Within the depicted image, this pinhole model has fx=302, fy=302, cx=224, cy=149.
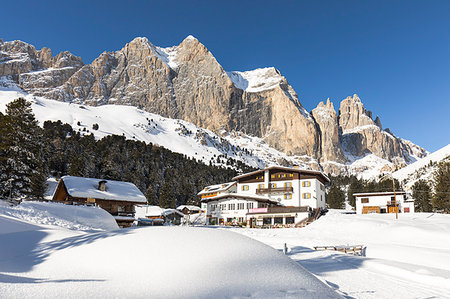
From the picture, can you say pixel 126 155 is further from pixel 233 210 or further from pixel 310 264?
pixel 310 264

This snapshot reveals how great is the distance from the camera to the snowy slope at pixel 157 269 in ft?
21.5

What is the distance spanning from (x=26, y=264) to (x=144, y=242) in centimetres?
338

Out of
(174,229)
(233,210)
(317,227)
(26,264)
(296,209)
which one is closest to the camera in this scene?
(26,264)

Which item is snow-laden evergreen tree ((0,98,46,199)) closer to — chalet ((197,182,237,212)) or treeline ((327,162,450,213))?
chalet ((197,182,237,212))

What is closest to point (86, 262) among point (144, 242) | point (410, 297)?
point (144, 242)

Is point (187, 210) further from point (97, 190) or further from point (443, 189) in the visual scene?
point (443, 189)

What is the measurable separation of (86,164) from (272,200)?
54792 millimetres

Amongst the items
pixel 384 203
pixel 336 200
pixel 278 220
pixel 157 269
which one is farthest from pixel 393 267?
pixel 336 200

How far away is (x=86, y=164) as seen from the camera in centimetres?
8656

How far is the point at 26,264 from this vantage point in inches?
342

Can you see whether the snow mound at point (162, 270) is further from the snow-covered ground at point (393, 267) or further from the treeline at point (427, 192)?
the treeline at point (427, 192)

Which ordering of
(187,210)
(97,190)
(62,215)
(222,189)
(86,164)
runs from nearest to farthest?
(62,215)
(97,190)
(222,189)
(86,164)
(187,210)

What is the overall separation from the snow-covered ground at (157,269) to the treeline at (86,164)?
30.6 metres

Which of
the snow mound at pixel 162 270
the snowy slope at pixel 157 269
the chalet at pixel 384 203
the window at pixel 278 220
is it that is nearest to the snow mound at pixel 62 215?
the snowy slope at pixel 157 269
